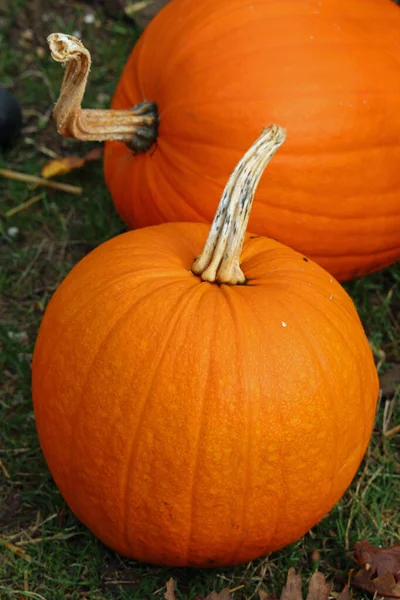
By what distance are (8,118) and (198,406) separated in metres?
2.27

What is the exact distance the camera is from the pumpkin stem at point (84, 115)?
78.3 inches

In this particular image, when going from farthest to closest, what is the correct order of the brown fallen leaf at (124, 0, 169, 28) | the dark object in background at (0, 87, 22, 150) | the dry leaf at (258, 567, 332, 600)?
1. the brown fallen leaf at (124, 0, 169, 28)
2. the dark object in background at (0, 87, 22, 150)
3. the dry leaf at (258, 567, 332, 600)

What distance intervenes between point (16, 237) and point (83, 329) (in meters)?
1.43

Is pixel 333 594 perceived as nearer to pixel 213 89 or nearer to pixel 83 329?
pixel 83 329

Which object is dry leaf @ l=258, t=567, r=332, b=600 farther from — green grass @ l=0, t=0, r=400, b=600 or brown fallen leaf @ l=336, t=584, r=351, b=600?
green grass @ l=0, t=0, r=400, b=600

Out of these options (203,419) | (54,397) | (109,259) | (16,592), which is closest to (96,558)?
(16,592)

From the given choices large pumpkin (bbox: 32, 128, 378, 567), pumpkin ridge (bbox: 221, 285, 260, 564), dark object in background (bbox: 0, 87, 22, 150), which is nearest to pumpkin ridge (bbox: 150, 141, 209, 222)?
large pumpkin (bbox: 32, 128, 378, 567)

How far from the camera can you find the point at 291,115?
2424 millimetres

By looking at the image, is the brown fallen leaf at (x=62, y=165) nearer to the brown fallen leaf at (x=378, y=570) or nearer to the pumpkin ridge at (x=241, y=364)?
the pumpkin ridge at (x=241, y=364)

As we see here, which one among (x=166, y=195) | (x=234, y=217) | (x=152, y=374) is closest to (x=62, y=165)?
(x=166, y=195)

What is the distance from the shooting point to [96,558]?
2156 millimetres

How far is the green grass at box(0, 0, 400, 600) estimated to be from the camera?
6.95 ft

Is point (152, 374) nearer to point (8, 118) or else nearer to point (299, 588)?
point (299, 588)

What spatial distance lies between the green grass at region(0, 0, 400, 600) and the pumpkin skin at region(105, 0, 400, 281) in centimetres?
52
